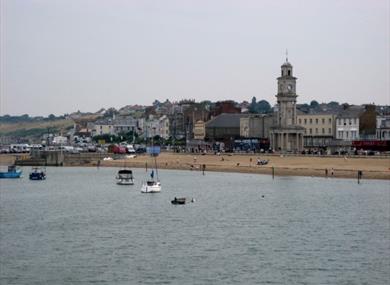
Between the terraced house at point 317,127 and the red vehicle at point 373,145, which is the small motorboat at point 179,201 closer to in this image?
the red vehicle at point 373,145

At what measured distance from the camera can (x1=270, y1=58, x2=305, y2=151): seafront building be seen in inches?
5212

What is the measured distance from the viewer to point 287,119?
436ft

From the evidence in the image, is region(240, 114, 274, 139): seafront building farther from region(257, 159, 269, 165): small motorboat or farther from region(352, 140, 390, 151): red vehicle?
region(257, 159, 269, 165): small motorboat

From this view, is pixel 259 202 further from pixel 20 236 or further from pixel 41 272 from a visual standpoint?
pixel 41 272

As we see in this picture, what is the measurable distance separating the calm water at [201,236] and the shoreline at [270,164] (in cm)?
1231

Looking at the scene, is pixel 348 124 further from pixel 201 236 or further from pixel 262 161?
pixel 201 236

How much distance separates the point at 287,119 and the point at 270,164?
2072cm

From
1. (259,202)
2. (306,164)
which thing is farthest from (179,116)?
(259,202)

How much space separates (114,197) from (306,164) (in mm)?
35795

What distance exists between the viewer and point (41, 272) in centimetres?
4153

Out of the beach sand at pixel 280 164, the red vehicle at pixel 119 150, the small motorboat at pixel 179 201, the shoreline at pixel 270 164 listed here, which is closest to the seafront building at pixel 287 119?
the shoreline at pixel 270 164

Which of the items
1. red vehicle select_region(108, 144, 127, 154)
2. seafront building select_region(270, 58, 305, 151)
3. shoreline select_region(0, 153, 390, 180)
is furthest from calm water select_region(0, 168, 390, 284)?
red vehicle select_region(108, 144, 127, 154)

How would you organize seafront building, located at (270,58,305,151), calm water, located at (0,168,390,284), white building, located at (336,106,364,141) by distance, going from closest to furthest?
calm water, located at (0,168,390,284), seafront building, located at (270,58,305,151), white building, located at (336,106,364,141)

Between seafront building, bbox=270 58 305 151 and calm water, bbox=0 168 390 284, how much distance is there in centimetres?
4477
